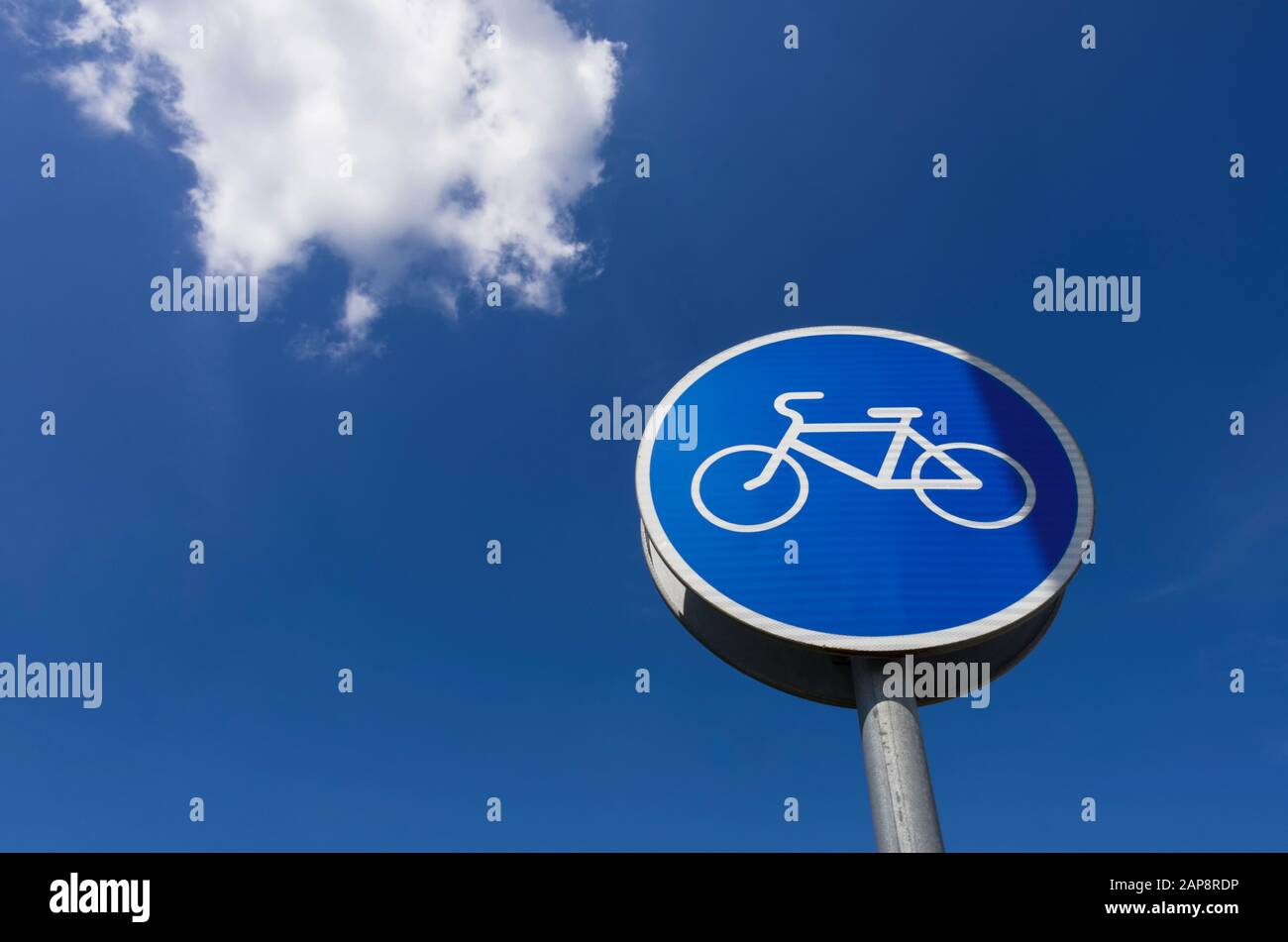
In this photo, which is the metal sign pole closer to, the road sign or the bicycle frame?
the road sign

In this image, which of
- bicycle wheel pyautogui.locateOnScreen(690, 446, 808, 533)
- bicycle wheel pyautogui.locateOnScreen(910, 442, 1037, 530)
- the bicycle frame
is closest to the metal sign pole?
bicycle wheel pyautogui.locateOnScreen(690, 446, 808, 533)

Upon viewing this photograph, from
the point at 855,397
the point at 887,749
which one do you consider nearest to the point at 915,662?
the point at 887,749

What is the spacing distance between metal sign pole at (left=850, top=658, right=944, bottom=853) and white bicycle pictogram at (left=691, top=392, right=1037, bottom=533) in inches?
69.0

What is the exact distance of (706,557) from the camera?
6.95m

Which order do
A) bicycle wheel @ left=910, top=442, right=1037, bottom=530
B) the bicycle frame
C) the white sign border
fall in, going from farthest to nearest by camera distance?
1. the bicycle frame
2. bicycle wheel @ left=910, top=442, right=1037, bottom=530
3. the white sign border

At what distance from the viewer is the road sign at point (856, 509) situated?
6605 millimetres

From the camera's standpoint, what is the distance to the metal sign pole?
19.6ft

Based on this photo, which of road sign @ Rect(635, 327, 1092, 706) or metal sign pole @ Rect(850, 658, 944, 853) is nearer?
metal sign pole @ Rect(850, 658, 944, 853)

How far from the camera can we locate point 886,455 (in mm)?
7504

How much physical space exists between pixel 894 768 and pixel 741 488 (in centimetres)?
301

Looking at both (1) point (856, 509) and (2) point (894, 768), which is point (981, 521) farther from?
(2) point (894, 768)
